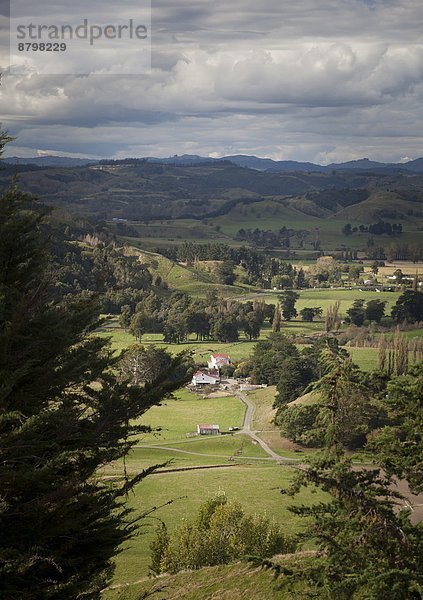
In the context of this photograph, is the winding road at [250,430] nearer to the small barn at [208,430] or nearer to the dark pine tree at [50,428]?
the small barn at [208,430]

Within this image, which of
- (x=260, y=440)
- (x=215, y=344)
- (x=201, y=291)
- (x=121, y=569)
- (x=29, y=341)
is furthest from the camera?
(x=201, y=291)

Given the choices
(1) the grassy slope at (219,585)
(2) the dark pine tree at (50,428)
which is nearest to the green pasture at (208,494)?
(1) the grassy slope at (219,585)

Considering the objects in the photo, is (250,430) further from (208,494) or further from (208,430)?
(208,494)

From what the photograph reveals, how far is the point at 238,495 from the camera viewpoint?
42844 millimetres

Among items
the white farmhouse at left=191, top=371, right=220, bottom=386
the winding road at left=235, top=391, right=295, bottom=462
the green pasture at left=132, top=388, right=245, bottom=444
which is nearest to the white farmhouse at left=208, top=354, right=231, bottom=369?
the white farmhouse at left=191, top=371, right=220, bottom=386

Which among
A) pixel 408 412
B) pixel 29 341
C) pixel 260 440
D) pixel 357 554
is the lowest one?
pixel 260 440

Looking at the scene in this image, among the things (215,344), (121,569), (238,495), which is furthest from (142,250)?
(121,569)

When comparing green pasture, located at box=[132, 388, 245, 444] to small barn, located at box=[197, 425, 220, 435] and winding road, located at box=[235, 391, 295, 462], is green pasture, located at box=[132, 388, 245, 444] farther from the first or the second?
small barn, located at box=[197, 425, 220, 435]

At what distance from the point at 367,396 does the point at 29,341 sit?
10172 millimetres

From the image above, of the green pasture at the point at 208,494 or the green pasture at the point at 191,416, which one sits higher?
the green pasture at the point at 208,494

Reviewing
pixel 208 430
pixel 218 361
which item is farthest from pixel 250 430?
pixel 218 361

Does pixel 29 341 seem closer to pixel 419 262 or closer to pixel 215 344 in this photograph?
pixel 215 344

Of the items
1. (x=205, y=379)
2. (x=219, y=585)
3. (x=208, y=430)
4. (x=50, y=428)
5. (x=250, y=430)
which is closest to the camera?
(x=50, y=428)

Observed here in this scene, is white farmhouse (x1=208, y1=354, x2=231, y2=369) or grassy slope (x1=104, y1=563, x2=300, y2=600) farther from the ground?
grassy slope (x1=104, y1=563, x2=300, y2=600)
